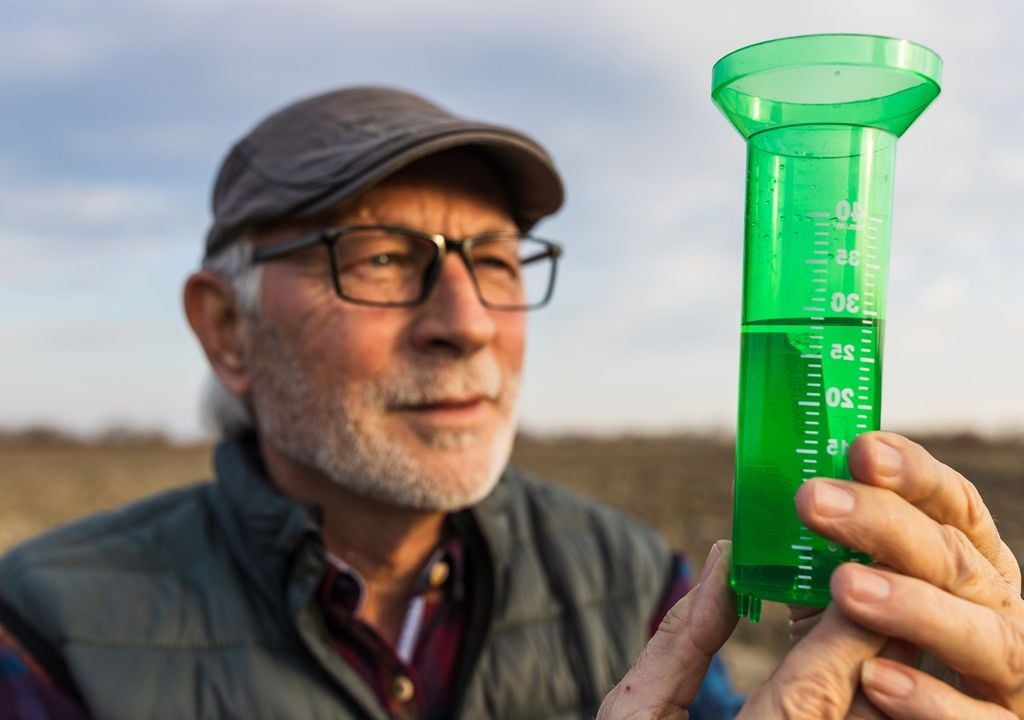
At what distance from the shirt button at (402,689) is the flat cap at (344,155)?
1667 millimetres

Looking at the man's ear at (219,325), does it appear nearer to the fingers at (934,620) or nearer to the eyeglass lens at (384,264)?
the eyeglass lens at (384,264)

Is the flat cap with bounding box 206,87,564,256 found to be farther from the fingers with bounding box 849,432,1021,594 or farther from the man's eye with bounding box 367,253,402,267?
the fingers with bounding box 849,432,1021,594

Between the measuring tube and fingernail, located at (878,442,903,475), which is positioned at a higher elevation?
the measuring tube

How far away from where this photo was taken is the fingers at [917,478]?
1.39 metres

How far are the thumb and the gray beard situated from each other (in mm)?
1602

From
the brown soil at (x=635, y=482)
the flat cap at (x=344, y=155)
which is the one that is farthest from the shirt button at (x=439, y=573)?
the brown soil at (x=635, y=482)

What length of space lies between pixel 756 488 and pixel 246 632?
224 cm

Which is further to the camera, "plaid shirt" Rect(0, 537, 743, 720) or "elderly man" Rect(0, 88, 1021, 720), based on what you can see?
"elderly man" Rect(0, 88, 1021, 720)

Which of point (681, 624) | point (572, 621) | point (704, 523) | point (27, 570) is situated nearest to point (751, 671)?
A: point (572, 621)

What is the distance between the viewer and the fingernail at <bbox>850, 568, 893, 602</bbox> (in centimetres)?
134

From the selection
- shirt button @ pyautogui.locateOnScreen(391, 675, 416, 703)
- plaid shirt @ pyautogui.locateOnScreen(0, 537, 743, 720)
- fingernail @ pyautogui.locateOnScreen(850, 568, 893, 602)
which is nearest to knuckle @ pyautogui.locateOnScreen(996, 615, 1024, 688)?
fingernail @ pyautogui.locateOnScreen(850, 568, 893, 602)

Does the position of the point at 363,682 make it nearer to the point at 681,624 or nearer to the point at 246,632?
the point at 246,632

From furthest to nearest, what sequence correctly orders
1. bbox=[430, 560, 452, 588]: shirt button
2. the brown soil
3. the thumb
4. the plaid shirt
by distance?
1. the brown soil
2. bbox=[430, 560, 452, 588]: shirt button
3. the plaid shirt
4. the thumb

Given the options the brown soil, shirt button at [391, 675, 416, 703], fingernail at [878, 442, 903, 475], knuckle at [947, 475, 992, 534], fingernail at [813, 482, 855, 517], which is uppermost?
fingernail at [878, 442, 903, 475]
